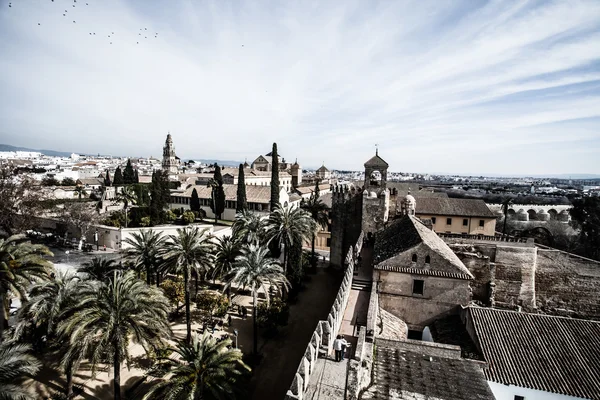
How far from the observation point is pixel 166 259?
74.1 ft

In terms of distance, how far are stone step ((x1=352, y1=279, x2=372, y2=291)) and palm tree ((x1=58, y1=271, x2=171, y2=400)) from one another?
12333 millimetres

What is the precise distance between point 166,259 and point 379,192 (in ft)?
64.3

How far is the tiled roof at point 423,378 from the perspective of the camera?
1280 cm

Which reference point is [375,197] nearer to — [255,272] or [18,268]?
[255,272]

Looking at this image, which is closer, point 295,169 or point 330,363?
point 330,363

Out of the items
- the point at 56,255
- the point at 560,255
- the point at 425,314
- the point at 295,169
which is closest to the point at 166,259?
the point at 425,314

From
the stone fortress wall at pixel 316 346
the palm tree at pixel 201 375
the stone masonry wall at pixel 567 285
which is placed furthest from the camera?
the stone masonry wall at pixel 567 285

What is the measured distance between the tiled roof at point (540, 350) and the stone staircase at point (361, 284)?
6.36m

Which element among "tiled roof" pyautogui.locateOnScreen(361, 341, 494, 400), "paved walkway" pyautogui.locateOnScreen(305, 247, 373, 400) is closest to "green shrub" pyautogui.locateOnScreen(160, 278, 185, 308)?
"paved walkway" pyautogui.locateOnScreen(305, 247, 373, 400)

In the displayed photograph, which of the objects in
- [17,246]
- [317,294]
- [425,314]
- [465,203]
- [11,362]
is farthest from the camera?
[465,203]

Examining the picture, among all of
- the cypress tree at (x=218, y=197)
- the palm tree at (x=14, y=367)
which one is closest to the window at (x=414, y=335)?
the palm tree at (x=14, y=367)

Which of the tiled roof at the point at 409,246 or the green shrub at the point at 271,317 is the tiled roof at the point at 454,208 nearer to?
the tiled roof at the point at 409,246

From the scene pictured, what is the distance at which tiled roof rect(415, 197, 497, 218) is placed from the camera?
39594 mm

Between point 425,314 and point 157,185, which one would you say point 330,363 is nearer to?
point 425,314
